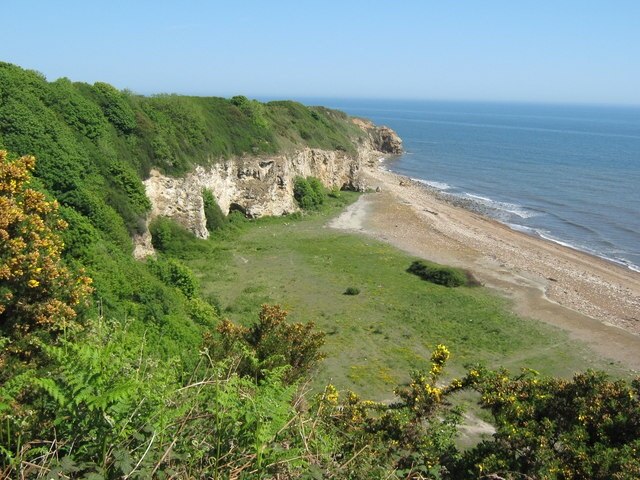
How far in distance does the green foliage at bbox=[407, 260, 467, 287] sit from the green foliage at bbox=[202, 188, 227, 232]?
51.7ft

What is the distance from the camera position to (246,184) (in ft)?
158

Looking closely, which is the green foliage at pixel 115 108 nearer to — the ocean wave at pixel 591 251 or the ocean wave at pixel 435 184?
the ocean wave at pixel 591 251

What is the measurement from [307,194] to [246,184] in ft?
27.9

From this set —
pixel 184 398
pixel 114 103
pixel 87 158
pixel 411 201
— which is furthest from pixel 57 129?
pixel 411 201

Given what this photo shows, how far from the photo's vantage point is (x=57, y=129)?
94.2ft

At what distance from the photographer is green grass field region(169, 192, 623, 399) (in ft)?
78.5

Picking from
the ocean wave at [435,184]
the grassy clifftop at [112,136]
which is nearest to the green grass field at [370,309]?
the grassy clifftop at [112,136]

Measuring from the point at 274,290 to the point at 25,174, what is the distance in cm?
1924

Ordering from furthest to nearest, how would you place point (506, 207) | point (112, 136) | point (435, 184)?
1. point (435, 184)
2. point (506, 207)
3. point (112, 136)

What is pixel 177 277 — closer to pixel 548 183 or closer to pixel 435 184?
pixel 435 184

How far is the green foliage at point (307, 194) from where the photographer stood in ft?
177

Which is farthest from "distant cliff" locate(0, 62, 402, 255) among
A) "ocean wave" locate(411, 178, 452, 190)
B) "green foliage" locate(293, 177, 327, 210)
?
"ocean wave" locate(411, 178, 452, 190)

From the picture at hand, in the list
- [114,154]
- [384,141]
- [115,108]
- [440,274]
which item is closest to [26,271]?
[114,154]

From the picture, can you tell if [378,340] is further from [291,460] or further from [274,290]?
[291,460]
